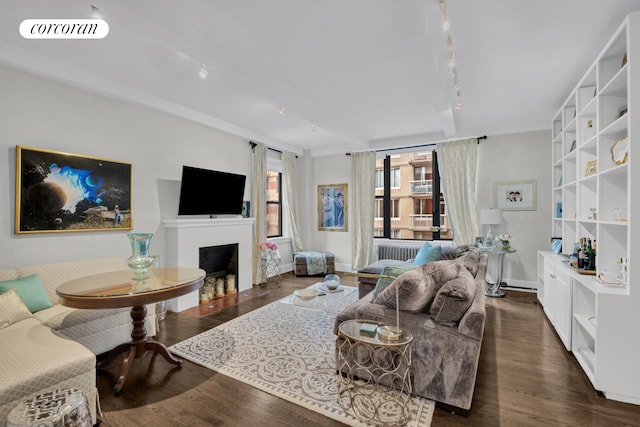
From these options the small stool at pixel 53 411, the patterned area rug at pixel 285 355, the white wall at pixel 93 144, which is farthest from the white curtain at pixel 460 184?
the small stool at pixel 53 411

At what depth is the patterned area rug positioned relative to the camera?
82.1 inches

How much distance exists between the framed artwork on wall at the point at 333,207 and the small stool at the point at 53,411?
5.42m

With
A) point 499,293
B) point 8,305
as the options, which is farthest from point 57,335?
point 499,293

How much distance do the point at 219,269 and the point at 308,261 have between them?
1827 millimetres

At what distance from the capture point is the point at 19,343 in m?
1.95

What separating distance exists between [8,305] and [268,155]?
177 inches

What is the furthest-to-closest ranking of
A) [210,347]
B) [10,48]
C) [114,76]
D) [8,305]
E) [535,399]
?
1. [114,76]
2. [210,347]
3. [10,48]
4. [8,305]
5. [535,399]

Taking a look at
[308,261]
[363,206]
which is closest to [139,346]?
[308,261]

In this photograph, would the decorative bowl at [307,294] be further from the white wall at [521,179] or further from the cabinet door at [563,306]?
the white wall at [521,179]

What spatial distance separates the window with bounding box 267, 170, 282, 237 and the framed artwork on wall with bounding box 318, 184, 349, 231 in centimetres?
92

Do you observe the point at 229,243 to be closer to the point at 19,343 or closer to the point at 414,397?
the point at 19,343

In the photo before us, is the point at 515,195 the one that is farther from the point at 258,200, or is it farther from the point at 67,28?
the point at 67,28

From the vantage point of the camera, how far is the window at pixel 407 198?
6.06 m

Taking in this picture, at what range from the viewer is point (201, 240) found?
435 cm
